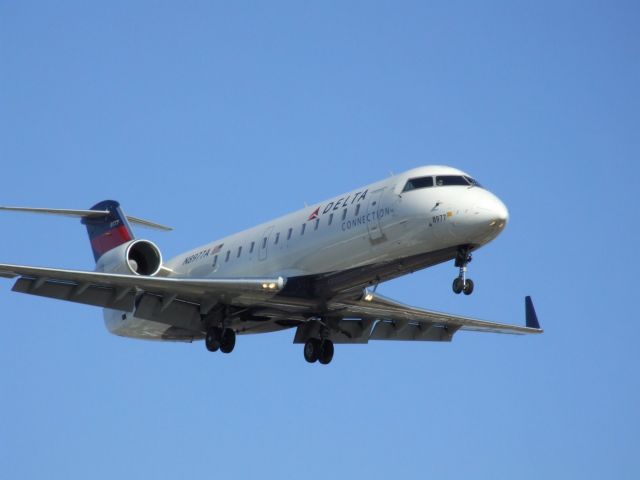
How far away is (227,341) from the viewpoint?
28625 millimetres

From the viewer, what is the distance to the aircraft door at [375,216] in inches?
1009

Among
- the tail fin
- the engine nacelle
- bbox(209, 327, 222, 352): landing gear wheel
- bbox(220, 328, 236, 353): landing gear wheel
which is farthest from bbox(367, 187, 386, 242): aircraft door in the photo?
the tail fin

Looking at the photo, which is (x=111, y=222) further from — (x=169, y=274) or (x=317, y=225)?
(x=317, y=225)

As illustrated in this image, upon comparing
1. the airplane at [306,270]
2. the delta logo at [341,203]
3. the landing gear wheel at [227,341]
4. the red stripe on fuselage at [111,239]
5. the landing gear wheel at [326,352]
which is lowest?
the landing gear wheel at [227,341]

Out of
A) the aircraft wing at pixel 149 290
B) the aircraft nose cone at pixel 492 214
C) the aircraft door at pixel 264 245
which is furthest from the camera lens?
the aircraft door at pixel 264 245

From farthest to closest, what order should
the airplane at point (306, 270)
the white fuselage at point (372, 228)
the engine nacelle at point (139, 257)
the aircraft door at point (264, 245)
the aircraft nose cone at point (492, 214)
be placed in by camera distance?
the engine nacelle at point (139, 257) → the aircraft door at point (264, 245) → the airplane at point (306, 270) → the white fuselage at point (372, 228) → the aircraft nose cone at point (492, 214)

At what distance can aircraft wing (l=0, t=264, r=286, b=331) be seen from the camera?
27.0 meters

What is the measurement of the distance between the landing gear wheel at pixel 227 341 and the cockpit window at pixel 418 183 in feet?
18.6

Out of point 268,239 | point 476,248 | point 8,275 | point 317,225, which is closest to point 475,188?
point 476,248

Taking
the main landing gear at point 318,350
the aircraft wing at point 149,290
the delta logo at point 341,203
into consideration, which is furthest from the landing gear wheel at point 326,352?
the delta logo at point 341,203

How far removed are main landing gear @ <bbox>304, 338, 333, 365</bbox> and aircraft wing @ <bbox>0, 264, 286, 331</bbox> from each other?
2508 mm

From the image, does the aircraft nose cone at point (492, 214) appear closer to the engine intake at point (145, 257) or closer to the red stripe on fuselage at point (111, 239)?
the engine intake at point (145, 257)

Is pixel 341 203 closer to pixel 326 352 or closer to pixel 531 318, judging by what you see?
pixel 326 352

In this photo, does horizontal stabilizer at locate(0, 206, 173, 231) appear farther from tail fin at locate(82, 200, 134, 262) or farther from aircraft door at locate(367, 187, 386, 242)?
aircraft door at locate(367, 187, 386, 242)
